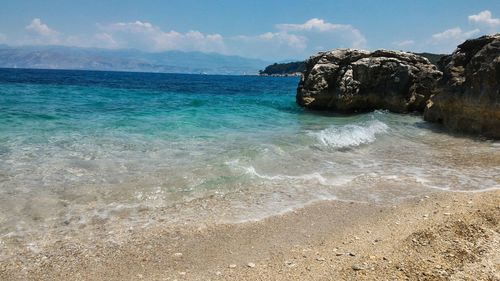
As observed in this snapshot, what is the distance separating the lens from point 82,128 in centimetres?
1791

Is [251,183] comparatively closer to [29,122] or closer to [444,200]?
[444,200]

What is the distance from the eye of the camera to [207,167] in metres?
11.7

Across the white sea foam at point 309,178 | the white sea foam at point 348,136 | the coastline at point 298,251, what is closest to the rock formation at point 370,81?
the white sea foam at point 348,136

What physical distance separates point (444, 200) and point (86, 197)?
8.26m

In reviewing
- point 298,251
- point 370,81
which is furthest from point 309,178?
point 370,81

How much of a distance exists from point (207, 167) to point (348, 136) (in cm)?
791

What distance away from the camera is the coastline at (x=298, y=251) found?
18.8 ft

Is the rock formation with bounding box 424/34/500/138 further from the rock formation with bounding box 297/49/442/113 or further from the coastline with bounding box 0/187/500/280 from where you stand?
the coastline with bounding box 0/187/500/280

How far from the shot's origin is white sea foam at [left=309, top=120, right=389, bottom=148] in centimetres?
1610

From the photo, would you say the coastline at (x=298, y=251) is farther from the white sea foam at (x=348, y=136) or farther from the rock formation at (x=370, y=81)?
the rock formation at (x=370, y=81)

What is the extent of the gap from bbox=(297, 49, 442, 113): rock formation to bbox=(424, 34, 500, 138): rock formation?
167 inches

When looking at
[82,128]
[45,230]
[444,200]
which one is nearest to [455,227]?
[444,200]

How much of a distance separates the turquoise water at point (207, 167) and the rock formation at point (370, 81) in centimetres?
713

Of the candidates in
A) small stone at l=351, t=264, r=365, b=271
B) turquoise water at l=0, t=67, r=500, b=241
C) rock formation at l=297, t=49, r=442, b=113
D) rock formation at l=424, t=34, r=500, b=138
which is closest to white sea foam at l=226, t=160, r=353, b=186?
turquoise water at l=0, t=67, r=500, b=241
